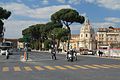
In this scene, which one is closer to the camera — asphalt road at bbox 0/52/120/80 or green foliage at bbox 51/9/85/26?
asphalt road at bbox 0/52/120/80

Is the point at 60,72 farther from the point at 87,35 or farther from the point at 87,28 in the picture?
the point at 87,35

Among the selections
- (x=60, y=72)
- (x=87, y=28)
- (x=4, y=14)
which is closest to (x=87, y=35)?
(x=87, y=28)

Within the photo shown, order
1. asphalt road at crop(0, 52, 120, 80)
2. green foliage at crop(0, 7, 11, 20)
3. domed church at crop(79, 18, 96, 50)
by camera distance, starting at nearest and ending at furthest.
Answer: asphalt road at crop(0, 52, 120, 80), green foliage at crop(0, 7, 11, 20), domed church at crop(79, 18, 96, 50)

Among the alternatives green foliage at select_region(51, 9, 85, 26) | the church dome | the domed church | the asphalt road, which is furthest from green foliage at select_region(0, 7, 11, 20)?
the domed church

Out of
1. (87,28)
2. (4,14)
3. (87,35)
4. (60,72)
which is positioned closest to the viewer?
(60,72)

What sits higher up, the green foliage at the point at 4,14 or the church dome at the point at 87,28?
the church dome at the point at 87,28

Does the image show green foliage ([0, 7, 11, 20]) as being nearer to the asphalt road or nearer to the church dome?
the asphalt road

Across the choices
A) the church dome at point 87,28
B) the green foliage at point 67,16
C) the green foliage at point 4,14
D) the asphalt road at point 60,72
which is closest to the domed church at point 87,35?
the church dome at point 87,28

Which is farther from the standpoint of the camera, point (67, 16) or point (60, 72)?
point (67, 16)

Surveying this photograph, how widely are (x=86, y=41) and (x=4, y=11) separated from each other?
306 ft

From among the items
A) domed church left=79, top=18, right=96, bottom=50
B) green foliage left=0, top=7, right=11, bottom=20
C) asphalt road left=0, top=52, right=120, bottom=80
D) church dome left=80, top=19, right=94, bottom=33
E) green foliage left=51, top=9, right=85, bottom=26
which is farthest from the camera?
domed church left=79, top=18, right=96, bottom=50

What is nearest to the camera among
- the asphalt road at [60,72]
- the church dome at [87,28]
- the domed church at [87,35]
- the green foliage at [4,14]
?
the asphalt road at [60,72]

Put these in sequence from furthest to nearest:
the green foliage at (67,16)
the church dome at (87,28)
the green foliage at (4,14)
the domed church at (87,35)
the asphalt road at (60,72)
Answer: the domed church at (87,35) < the church dome at (87,28) < the green foliage at (67,16) < the green foliage at (4,14) < the asphalt road at (60,72)

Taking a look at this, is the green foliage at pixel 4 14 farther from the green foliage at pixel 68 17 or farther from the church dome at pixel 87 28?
the church dome at pixel 87 28
